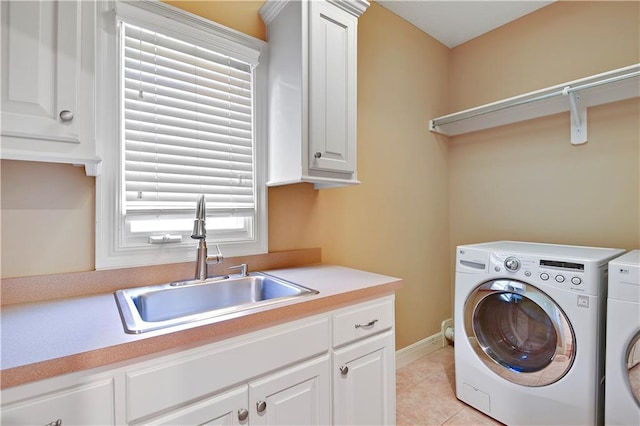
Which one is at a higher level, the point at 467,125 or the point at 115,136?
the point at 467,125

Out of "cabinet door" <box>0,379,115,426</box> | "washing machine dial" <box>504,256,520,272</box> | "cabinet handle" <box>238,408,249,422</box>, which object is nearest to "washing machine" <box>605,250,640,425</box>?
"washing machine dial" <box>504,256,520,272</box>

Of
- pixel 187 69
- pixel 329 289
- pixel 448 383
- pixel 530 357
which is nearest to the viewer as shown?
pixel 329 289

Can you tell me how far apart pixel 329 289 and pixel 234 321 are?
0.44 m

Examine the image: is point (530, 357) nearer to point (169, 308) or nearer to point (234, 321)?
point (234, 321)

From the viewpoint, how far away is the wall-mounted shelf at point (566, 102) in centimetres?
183

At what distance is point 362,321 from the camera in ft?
4.31

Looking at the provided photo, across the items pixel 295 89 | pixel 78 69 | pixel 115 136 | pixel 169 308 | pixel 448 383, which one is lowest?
pixel 448 383

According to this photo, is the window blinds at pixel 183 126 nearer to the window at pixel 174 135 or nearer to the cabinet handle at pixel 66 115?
the window at pixel 174 135

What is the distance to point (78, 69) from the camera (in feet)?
3.23

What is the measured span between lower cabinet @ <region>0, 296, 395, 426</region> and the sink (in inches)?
5.9

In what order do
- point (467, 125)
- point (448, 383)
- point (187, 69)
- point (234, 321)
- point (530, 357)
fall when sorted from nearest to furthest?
point (234, 321), point (187, 69), point (530, 357), point (448, 383), point (467, 125)

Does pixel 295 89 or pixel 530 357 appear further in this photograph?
pixel 530 357

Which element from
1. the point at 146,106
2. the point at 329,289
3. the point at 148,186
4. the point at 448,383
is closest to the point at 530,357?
the point at 448,383

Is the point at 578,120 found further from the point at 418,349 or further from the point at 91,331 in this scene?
the point at 91,331
